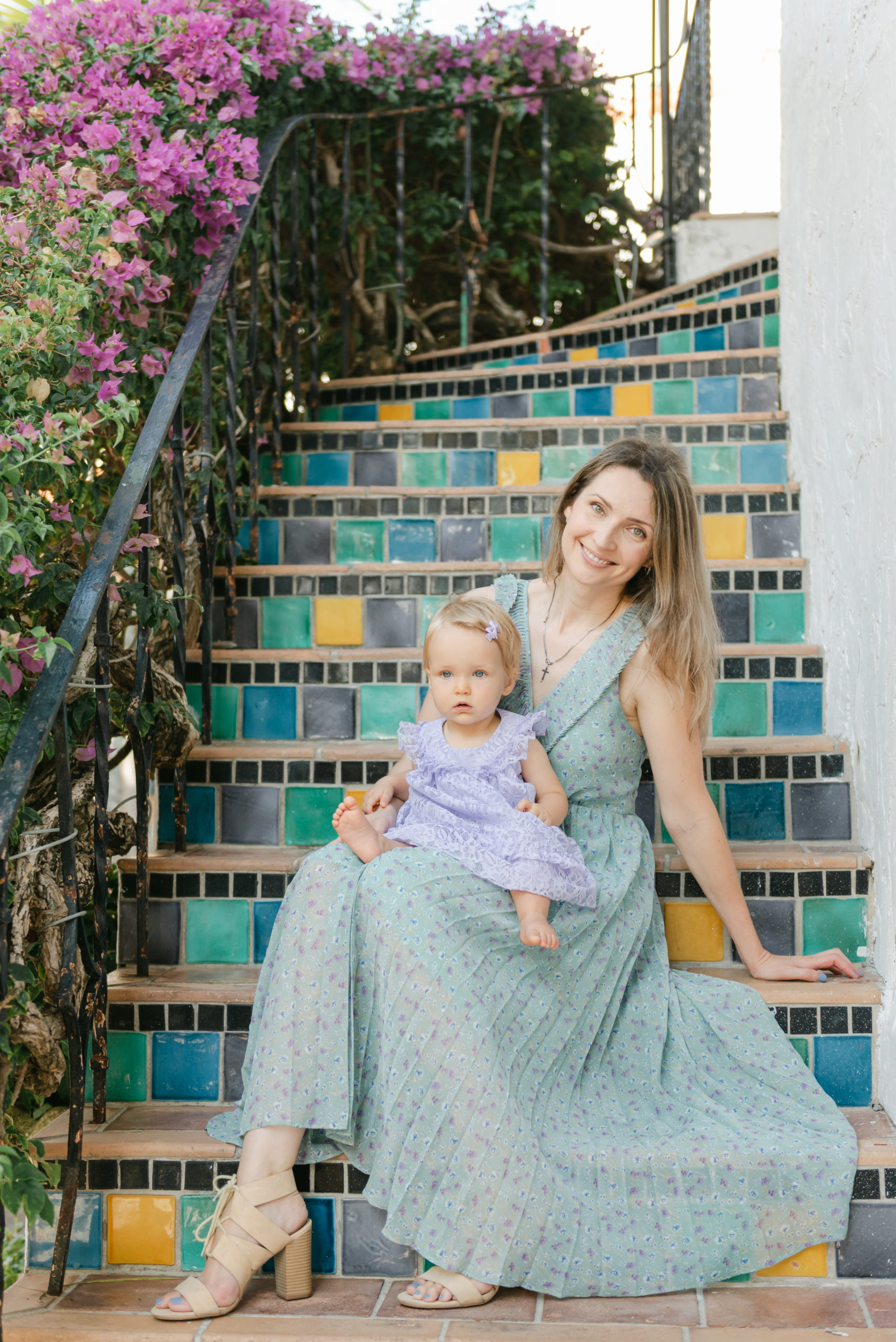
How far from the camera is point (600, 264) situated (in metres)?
5.19

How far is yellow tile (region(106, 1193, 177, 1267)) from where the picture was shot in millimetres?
1741

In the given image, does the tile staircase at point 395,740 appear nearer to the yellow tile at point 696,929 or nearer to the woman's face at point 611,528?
the yellow tile at point 696,929

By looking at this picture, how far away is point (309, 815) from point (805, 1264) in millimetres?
1181

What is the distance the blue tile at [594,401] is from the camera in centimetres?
345

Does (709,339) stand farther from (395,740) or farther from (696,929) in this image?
(696,929)

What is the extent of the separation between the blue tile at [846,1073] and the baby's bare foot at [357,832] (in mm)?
816

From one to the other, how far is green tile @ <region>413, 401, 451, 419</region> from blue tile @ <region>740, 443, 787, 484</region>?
1054 mm

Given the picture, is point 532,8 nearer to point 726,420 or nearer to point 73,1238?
point 726,420

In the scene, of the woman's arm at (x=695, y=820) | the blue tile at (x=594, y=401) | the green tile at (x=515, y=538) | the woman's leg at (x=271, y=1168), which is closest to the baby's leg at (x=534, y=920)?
the woman's arm at (x=695, y=820)

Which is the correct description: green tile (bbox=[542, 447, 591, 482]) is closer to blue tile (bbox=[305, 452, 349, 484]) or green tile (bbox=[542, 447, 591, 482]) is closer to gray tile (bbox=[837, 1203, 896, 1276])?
blue tile (bbox=[305, 452, 349, 484])

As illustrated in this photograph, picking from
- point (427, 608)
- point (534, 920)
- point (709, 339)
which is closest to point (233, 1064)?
point (534, 920)

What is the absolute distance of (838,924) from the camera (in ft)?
6.79

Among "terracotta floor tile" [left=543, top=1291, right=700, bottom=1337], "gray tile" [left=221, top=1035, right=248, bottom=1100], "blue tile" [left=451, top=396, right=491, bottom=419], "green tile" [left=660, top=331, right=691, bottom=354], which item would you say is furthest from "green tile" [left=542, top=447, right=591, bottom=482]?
"terracotta floor tile" [left=543, top=1291, right=700, bottom=1337]

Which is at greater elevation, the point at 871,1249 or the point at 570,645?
the point at 570,645
